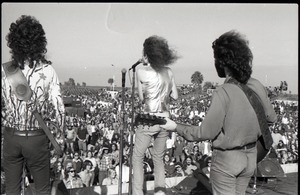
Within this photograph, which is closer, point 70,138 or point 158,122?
point 158,122

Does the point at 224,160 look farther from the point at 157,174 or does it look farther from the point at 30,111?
the point at 157,174

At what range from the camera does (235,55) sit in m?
2.52

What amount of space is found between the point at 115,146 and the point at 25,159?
252 inches

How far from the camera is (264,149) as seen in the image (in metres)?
2.65

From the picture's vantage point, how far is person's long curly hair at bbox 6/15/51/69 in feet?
9.23

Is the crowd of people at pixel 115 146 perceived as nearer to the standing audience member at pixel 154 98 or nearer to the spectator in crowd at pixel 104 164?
the spectator in crowd at pixel 104 164

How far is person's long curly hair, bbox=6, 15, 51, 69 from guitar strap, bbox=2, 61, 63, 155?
0.06m

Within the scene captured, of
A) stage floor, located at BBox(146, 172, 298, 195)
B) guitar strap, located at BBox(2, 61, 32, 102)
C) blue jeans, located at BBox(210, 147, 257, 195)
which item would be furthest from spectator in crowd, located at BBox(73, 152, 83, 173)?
blue jeans, located at BBox(210, 147, 257, 195)

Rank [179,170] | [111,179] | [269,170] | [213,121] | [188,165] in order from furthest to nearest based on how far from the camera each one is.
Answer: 1. [188,165]
2. [179,170]
3. [111,179]
4. [269,170]
5. [213,121]

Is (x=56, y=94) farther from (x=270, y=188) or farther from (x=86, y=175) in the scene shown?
(x=86, y=175)

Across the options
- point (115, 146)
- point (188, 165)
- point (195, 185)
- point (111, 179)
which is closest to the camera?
point (195, 185)

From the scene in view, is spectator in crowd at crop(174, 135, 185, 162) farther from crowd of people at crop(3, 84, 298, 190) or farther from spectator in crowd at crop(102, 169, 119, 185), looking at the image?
spectator in crowd at crop(102, 169, 119, 185)

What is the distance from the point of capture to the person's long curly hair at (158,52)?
13.2 ft

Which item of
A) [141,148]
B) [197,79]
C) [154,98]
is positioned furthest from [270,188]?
[197,79]
